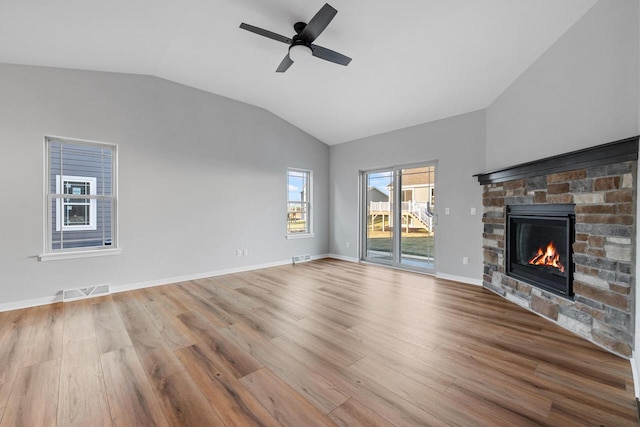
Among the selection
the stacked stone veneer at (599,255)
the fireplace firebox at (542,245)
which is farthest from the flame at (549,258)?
the stacked stone veneer at (599,255)

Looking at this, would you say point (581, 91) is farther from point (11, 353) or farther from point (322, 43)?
point (11, 353)

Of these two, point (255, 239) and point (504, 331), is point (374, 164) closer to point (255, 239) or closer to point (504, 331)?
point (255, 239)

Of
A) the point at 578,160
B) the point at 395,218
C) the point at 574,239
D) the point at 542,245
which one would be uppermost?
→ the point at 578,160

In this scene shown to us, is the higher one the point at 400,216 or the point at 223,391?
the point at 400,216

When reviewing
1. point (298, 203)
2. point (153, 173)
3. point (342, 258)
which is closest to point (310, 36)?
point (153, 173)

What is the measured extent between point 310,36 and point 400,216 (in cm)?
390

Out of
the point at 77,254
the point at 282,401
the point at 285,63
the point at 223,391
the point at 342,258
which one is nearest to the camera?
the point at 282,401

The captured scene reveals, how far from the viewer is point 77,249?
398 centimetres

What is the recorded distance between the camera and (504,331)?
281cm

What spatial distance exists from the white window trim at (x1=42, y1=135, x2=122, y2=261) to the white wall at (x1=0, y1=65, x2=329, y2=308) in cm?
7

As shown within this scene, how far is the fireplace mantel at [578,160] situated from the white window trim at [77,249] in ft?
18.3

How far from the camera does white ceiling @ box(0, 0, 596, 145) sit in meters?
2.78

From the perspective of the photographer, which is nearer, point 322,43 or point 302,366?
point 302,366

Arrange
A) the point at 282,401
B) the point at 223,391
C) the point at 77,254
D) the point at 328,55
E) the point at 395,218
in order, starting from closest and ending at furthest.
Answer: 1. the point at 282,401
2. the point at 223,391
3. the point at 328,55
4. the point at 77,254
5. the point at 395,218
